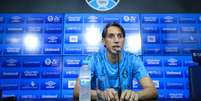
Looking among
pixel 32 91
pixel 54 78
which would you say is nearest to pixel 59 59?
pixel 54 78

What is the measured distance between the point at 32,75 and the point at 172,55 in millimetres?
1760

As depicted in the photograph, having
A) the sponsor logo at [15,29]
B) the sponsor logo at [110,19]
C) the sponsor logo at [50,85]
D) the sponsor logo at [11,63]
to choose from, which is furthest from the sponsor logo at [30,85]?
the sponsor logo at [110,19]

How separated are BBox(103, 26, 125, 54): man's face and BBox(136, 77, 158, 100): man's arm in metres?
0.30

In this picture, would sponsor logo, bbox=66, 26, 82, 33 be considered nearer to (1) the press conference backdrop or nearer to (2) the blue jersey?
(1) the press conference backdrop

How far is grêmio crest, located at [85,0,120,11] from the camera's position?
11.9ft

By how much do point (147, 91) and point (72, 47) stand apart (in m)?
1.81

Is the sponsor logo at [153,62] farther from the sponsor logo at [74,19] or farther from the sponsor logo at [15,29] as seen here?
the sponsor logo at [15,29]

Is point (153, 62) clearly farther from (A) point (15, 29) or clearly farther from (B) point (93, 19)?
(A) point (15, 29)

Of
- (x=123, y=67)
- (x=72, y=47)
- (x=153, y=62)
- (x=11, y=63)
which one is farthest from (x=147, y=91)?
(x=11, y=63)

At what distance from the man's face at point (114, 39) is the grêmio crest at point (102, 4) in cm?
153

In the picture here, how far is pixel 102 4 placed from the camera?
3.63 meters

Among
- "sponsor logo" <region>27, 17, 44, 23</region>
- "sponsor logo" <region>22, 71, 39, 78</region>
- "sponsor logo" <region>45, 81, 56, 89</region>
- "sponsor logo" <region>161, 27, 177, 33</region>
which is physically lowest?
"sponsor logo" <region>45, 81, 56, 89</region>

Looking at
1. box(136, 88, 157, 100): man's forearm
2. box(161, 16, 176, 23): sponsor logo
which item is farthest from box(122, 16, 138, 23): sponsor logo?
box(136, 88, 157, 100): man's forearm

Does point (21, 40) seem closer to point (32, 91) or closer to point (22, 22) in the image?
point (22, 22)
